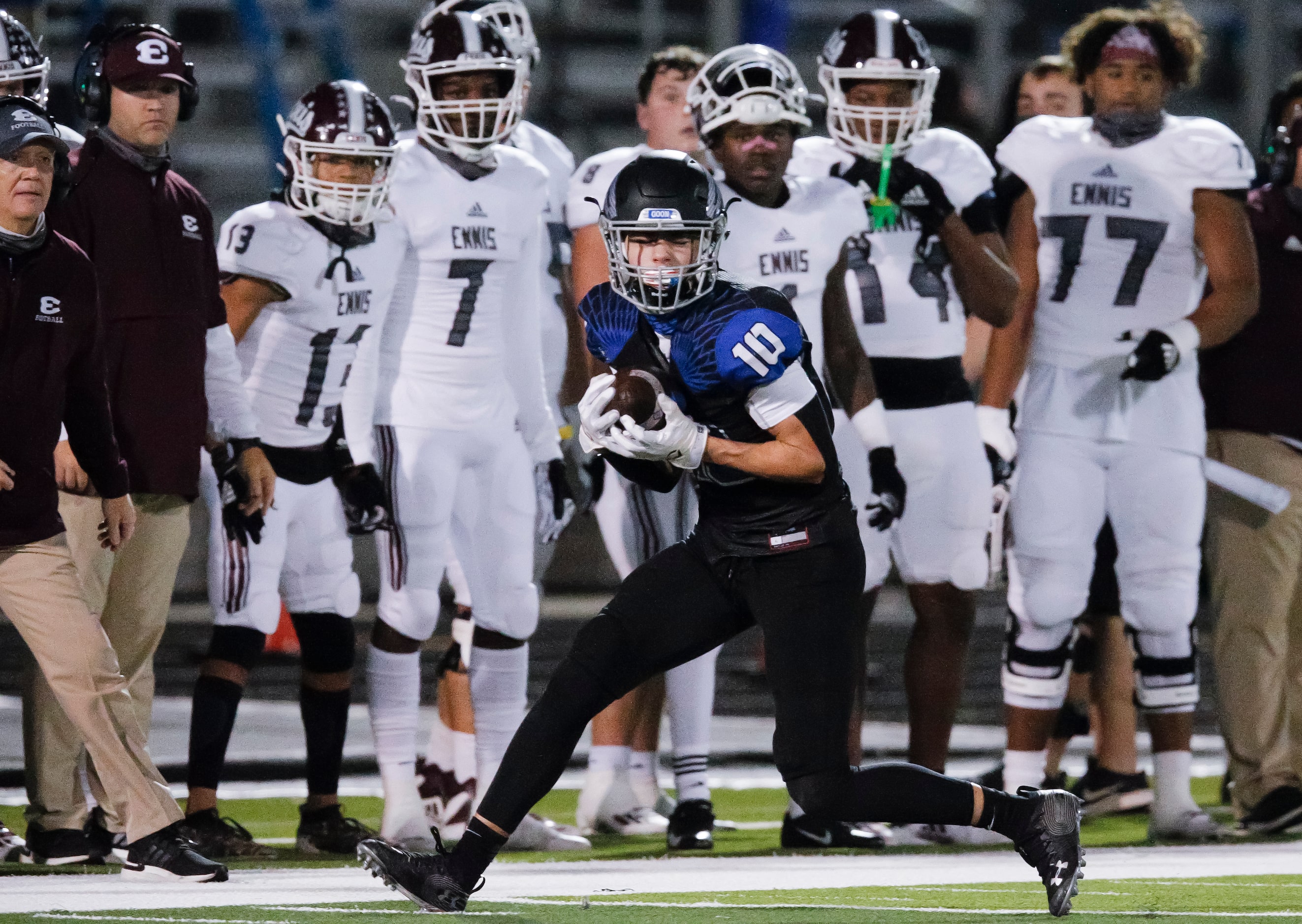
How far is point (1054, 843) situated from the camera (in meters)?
4.61

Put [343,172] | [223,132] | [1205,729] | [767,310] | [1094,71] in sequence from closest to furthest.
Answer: [767,310] → [343,172] → [1094,71] → [1205,729] → [223,132]

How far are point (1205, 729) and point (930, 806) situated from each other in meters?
5.59

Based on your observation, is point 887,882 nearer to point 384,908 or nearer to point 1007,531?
point 384,908

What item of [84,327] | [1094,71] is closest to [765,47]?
[1094,71]

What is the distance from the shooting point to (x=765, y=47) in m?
6.27

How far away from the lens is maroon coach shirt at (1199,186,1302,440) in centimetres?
687

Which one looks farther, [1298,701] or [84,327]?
[1298,701]

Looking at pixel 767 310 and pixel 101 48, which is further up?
pixel 101 48

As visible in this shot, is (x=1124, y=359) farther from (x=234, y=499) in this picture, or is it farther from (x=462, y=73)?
(x=234, y=499)

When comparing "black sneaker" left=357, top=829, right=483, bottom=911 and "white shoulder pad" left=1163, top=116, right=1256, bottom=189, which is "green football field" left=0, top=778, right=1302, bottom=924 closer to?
"black sneaker" left=357, top=829, right=483, bottom=911

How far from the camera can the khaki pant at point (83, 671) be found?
4.96 m

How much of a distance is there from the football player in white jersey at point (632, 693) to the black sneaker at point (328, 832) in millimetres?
763

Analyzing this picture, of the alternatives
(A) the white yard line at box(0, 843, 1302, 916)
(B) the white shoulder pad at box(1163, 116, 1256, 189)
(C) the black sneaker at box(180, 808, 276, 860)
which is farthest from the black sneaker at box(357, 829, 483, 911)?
(B) the white shoulder pad at box(1163, 116, 1256, 189)

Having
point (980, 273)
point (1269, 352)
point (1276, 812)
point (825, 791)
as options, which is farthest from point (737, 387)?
point (1269, 352)
